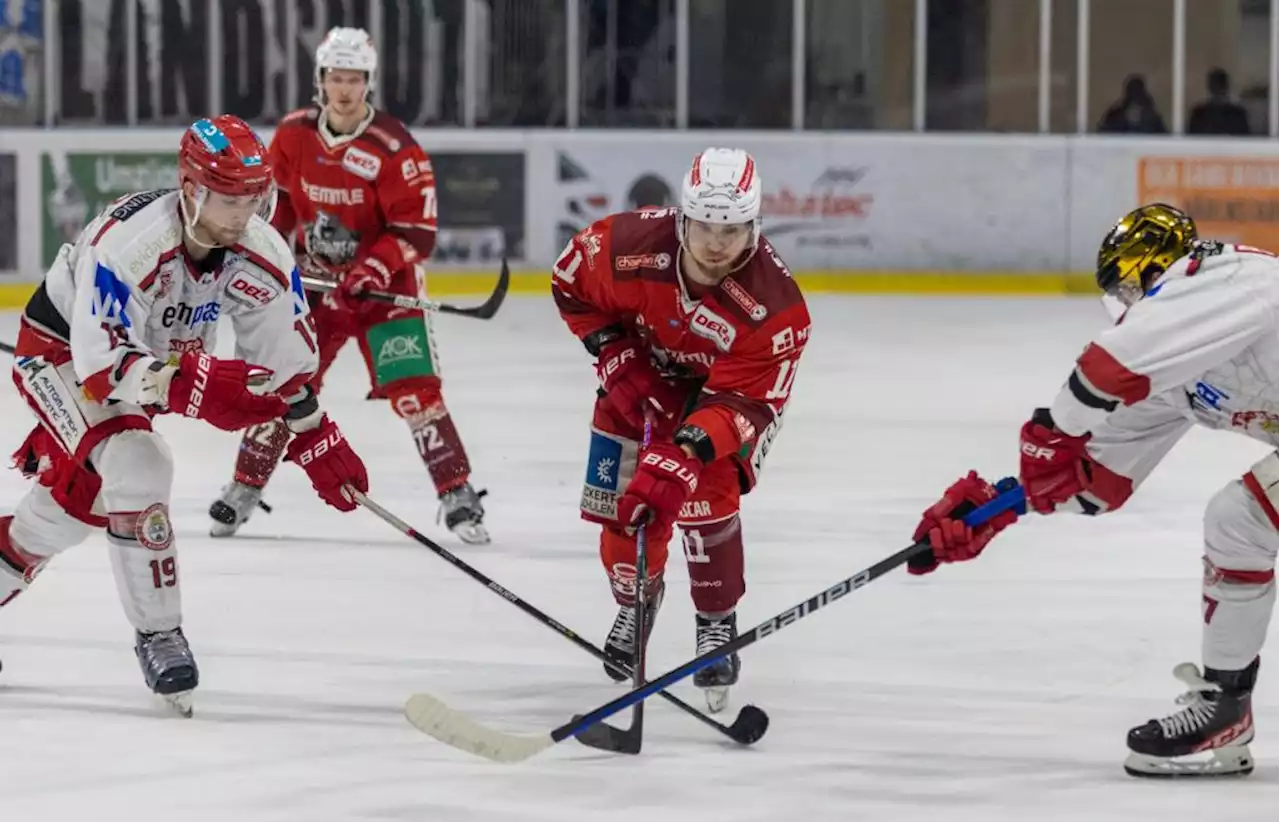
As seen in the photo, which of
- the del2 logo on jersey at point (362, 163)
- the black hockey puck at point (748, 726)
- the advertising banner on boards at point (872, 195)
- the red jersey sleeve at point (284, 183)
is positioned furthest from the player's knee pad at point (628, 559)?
the advertising banner on boards at point (872, 195)

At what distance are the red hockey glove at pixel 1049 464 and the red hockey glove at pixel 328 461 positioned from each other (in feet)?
3.89

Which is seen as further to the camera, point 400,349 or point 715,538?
point 400,349

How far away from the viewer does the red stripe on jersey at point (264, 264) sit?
3.67 metres

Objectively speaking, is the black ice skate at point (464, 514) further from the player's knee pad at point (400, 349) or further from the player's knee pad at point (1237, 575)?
the player's knee pad at point (1237, 575)

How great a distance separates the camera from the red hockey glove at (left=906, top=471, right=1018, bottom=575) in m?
3.21

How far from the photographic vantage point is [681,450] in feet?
11.5

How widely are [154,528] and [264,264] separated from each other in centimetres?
48

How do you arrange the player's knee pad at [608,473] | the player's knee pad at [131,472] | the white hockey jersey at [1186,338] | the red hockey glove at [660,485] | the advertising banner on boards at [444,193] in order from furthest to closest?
the advertising banner on boards at [444,193], the player's knee pad at [608,473], the player's knee pad at [131,472], the red hockey glove at [660,485], the white hockey jersey at [1186,338]

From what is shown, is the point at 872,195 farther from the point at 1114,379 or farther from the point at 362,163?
the point at 1114,379

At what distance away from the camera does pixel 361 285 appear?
209 inches

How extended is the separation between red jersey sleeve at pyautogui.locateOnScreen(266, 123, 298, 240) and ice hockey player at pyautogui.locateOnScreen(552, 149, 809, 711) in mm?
1809

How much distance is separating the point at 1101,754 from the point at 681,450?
0.84 m

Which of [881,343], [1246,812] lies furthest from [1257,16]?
[1246,812]

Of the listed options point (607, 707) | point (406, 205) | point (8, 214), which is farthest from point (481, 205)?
point (607, 707)
